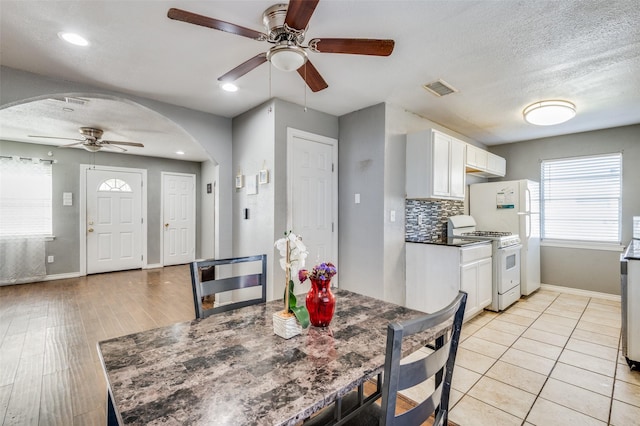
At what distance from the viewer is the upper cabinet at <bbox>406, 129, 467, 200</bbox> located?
3330 mm

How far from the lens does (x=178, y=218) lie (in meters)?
6.91

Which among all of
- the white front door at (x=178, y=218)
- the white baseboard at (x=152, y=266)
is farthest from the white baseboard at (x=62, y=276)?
the white front door at (x=178, y=218)

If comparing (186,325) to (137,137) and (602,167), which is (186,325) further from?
(602,167)

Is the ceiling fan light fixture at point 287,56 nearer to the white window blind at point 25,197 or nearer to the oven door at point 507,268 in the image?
the oven door at point 507,268

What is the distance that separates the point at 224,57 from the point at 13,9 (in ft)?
4.00

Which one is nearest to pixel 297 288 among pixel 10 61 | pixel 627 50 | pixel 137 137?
pixel 10 61

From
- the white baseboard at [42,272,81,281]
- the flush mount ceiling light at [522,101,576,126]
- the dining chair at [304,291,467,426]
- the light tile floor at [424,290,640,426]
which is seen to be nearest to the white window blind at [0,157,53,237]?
the white baseboard at [42,272,81,281]

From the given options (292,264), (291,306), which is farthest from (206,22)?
(291,306)

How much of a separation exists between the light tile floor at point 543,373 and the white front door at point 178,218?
20.0 feet

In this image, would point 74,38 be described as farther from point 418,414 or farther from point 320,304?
point 418,414

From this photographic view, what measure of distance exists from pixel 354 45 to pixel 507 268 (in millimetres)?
3486

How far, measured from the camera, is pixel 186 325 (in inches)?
51.8

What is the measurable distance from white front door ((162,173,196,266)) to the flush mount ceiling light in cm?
662

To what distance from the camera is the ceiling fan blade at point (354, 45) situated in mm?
1626
